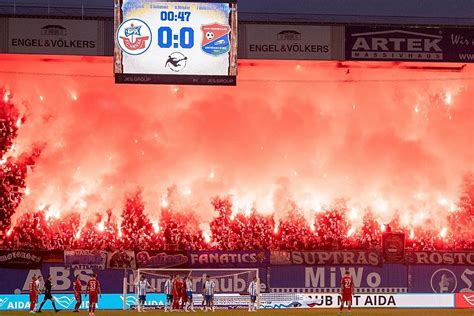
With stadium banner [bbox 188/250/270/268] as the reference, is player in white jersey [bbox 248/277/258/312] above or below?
below

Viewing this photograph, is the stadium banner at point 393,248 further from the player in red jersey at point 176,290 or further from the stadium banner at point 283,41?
the player in red jersey at point 176,290

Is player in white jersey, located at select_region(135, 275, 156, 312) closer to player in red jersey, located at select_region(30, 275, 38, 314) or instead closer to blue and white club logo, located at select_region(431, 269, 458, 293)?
player in red jersey, located at select_region(30, 275, 38, 314)

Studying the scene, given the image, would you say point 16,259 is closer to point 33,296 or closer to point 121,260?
point 33,296

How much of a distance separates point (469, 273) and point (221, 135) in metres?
16.9

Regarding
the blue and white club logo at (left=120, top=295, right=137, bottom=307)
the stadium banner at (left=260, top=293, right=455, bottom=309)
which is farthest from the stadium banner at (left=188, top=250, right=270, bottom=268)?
the blue and white club logo at (left=120, top=295, right=137, bottom=307)

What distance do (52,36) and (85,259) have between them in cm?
1050

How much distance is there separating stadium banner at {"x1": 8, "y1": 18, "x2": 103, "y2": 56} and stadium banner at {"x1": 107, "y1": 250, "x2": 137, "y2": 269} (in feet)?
32.3

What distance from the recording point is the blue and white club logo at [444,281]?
140ft

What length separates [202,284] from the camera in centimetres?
4191

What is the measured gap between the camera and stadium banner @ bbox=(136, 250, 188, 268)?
141ft

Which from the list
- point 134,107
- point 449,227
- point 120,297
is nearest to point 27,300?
point 120,297

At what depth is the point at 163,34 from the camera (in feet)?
114

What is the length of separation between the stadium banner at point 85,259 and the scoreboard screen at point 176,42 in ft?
35.4

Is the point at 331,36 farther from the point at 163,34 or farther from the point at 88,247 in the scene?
the point at 88,247
